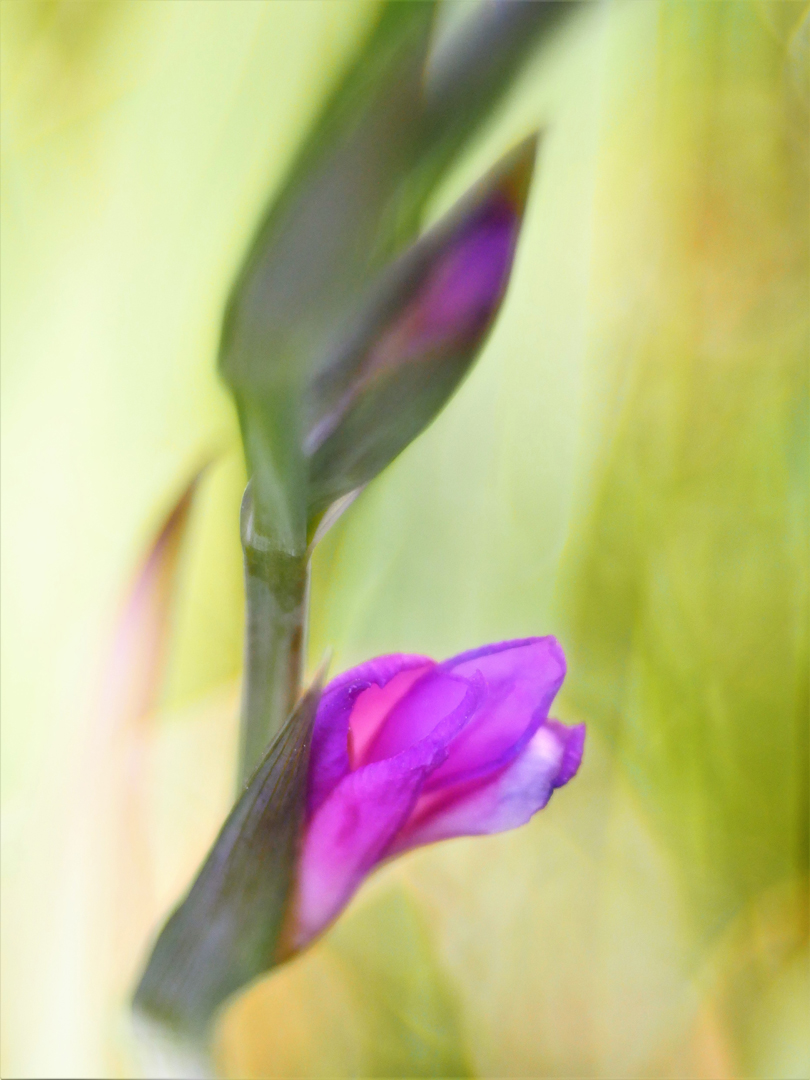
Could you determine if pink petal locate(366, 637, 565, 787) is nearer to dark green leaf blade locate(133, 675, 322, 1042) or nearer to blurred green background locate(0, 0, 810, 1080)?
dark green leaf blade locate(133, 675, 322, 1042)

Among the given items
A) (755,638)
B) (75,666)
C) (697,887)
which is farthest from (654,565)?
(75,666)

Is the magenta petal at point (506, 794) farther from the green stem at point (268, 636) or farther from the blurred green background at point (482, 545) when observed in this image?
the blurred green background at point (482, 545)

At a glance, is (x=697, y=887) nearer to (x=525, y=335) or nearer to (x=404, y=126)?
(x=525, y=335)

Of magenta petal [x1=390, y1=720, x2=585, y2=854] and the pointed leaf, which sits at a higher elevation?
the pointed leaf

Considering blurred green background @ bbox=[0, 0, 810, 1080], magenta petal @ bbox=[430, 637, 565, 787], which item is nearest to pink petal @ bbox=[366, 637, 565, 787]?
magenta petal @ bbox=[430, 637, 565, 787]

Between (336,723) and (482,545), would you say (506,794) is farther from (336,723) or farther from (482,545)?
(482,545)

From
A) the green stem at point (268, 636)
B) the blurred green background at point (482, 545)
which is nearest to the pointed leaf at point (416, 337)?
the green stem at point (268, 636)

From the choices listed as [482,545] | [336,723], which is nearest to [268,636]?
[336,723]
